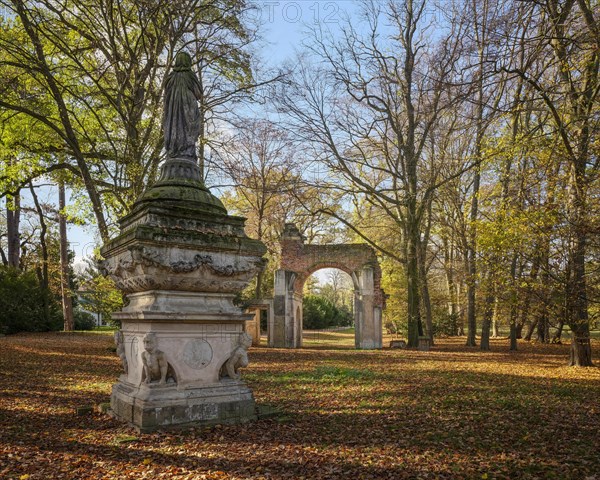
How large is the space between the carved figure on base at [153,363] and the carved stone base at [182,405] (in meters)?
0.09

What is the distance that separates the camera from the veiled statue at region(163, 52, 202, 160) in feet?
19.9

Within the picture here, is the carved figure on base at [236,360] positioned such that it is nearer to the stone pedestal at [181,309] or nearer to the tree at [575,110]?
the stone pedestal at [181,309]

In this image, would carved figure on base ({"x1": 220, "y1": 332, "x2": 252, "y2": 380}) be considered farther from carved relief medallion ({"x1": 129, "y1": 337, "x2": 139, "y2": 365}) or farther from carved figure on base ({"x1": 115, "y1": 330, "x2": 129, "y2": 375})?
carved figure on base ({"x1": 115, "y1": 330, "x2": 129, "y2": 375})

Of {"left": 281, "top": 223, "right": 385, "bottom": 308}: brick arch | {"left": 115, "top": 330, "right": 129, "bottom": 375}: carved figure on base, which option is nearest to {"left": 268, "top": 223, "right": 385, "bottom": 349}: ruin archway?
{"left": 281, "top": 223, "right": 385, "bottom": 308}: brick arch

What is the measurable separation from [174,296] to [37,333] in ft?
70.0

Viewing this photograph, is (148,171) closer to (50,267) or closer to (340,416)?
(340,416)

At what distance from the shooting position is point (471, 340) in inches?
Answer: 830

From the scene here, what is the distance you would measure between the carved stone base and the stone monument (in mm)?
11

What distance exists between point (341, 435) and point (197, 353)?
6.18 ft

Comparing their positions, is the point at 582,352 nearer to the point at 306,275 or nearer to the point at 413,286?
the point at 413,286

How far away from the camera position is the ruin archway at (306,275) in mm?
20906

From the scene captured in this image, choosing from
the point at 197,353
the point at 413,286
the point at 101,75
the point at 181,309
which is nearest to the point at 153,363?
the point at 197,353

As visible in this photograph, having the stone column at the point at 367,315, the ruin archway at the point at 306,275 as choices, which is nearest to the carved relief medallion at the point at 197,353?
the ruin archway at the point at 306,275

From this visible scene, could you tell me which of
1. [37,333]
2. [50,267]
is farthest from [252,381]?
[50,267]
